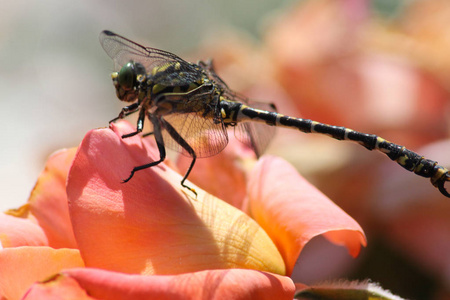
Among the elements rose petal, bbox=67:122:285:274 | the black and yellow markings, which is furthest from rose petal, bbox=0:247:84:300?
the black and yellow markings

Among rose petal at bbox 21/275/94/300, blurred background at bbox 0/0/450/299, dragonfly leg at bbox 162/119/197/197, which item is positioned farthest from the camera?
blurred background at bbox 0/0/450/299

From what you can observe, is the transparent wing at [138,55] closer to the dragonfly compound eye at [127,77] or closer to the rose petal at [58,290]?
the dragonfly compound eye at [127,77]

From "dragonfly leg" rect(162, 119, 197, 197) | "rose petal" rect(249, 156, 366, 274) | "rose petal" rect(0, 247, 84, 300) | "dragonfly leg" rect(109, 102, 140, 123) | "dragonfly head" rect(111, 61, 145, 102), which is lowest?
"rose petal" rect(0, 247, 84, 300)

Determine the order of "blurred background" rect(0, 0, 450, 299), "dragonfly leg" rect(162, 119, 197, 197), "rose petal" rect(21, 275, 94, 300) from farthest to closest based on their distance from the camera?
"blurred background" rect(0, 0, 450, 299)
"dragonfly leg" rect(162, 119, 197, 197)
"rose petal" rect(21, 275, 94, 300)

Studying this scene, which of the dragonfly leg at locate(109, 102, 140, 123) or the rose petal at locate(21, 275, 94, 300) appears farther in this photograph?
the dragonfly leg at locate(109, 102, 140, 123)

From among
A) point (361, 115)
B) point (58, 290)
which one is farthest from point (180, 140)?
point (361, 115)

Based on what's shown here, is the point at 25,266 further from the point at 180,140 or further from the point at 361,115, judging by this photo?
the point at 361,115

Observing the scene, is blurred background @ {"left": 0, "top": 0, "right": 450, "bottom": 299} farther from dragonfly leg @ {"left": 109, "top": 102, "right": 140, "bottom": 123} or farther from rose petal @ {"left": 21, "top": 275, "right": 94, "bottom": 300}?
rose petal @ {"left": 21, "top": 275, "right": 94, "bottom": 300}
